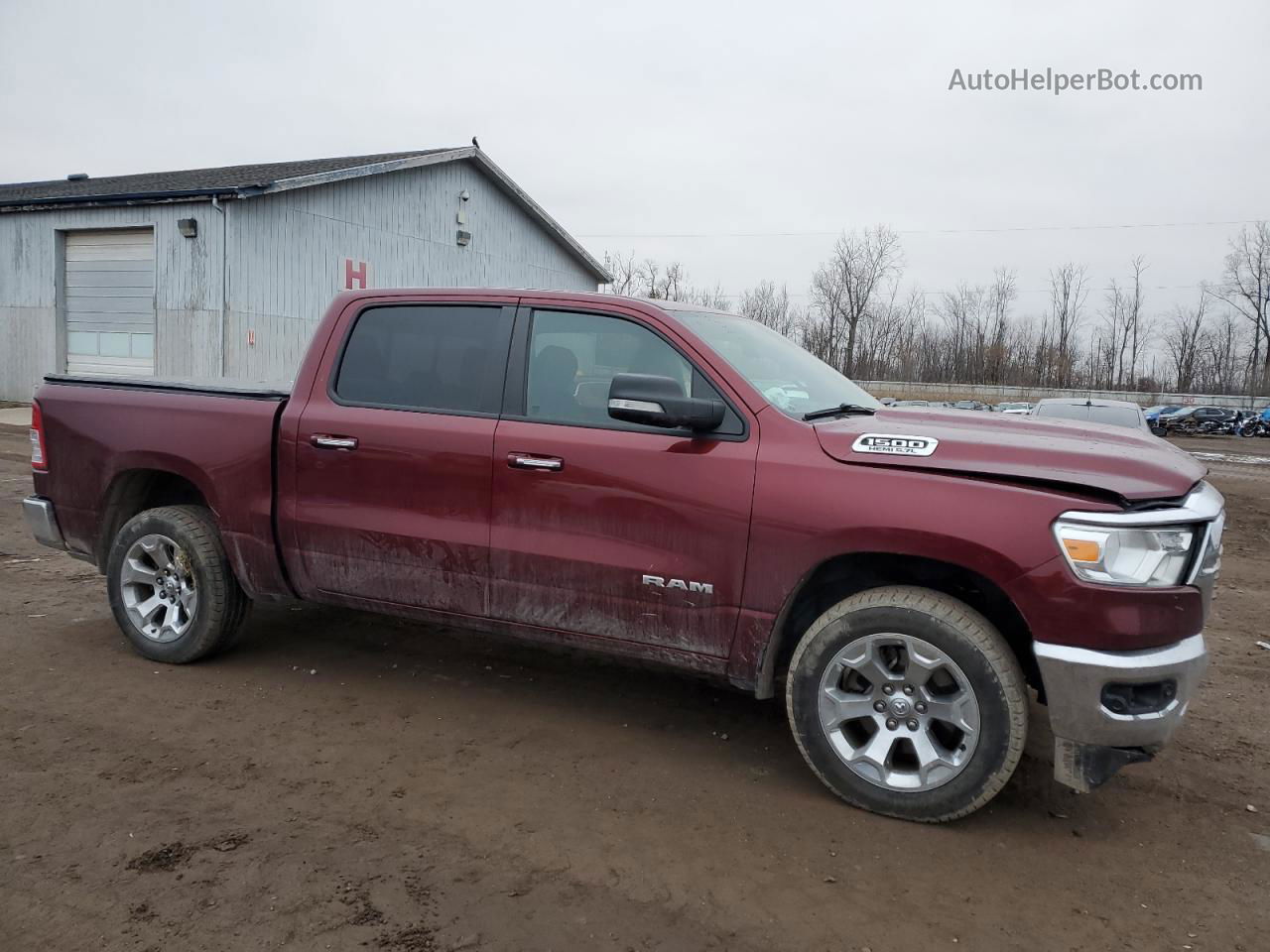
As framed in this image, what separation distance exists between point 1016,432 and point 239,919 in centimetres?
321

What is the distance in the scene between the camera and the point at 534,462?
12.9ft

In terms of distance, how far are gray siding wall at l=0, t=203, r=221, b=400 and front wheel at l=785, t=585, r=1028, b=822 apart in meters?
17.0

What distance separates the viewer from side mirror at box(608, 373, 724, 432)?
11.7 ft

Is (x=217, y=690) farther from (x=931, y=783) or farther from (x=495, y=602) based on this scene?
(x=931, y=783)

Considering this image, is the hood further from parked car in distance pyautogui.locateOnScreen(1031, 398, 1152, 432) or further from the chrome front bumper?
parked car in distance pyautogui.locateOnScreen(1031, 398, 1152, 432)

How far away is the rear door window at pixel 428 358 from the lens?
13.9 ft

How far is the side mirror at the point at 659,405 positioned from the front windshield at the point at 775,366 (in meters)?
0.32

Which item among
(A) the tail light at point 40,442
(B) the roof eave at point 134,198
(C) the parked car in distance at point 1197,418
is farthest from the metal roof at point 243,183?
(C) the parked car in distance at point 1197,418

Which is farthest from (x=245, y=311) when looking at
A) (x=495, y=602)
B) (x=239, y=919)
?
(x=239, y=919)

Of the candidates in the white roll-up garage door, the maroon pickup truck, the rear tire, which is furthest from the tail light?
the white roll-up garage door

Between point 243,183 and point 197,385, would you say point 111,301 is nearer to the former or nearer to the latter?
point 243,183

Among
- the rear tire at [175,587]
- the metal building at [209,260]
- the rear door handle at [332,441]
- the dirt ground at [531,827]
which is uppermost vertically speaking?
the metal building at [209,260]

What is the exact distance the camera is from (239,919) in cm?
268

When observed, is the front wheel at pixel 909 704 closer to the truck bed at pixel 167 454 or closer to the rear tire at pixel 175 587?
the truck bed at pixel 167 454
